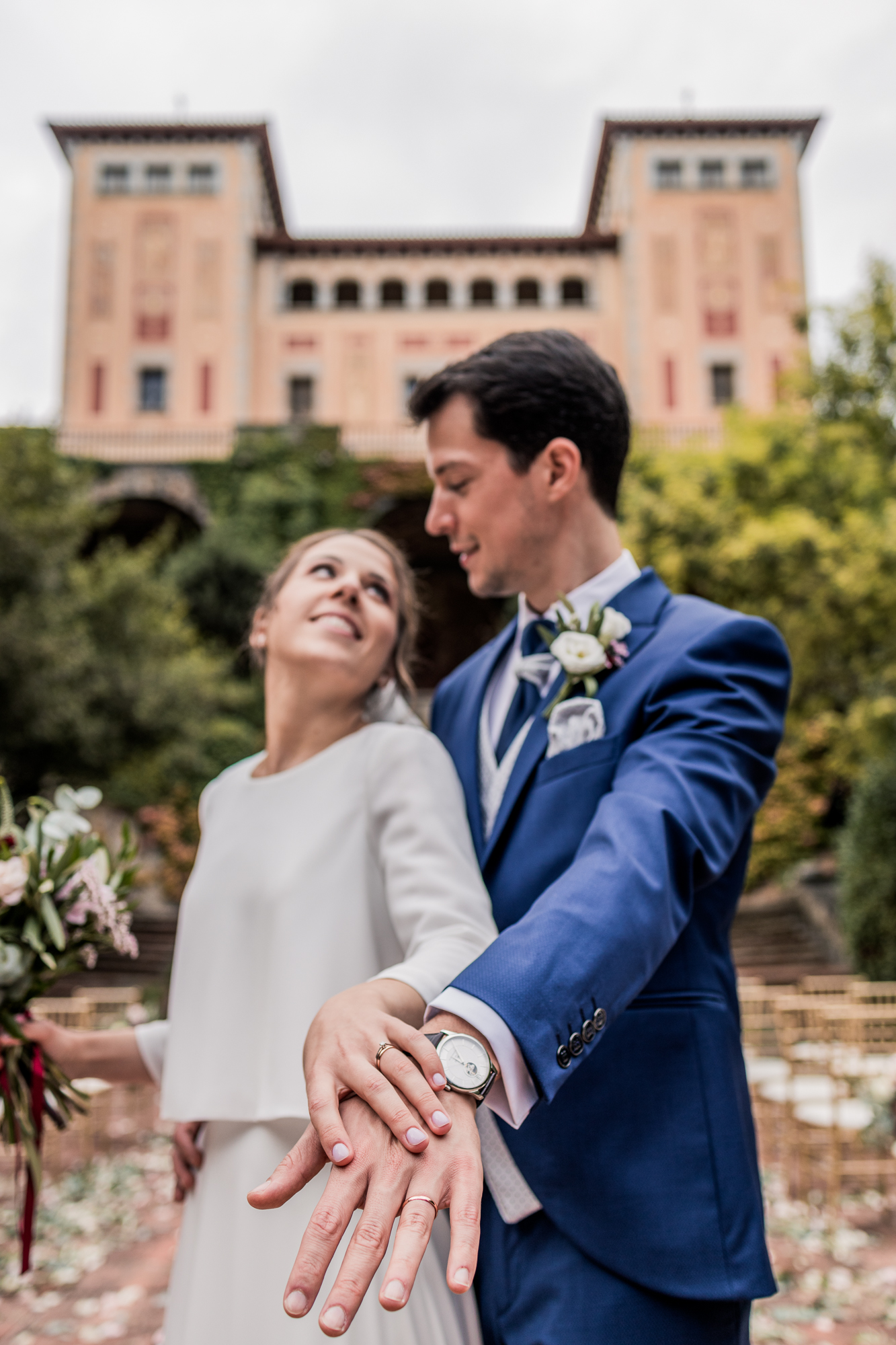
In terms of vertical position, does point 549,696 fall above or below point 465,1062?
above

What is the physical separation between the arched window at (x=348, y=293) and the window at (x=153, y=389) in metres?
5.04

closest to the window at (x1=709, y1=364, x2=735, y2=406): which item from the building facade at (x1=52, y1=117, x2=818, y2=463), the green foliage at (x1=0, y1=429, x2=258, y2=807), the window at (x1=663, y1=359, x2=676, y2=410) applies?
the building facade at (x1=52, y1=117, x2=818, y2=463)

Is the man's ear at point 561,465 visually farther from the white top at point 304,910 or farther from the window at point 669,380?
the window at point 669,380

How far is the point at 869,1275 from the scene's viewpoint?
14.6ft

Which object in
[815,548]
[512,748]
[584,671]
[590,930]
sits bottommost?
[590,930]

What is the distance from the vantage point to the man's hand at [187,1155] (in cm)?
158

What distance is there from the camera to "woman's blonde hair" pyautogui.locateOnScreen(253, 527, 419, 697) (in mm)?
1950

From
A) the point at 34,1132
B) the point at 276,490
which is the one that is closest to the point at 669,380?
the point at 276,490

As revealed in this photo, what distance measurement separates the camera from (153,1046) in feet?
5.90

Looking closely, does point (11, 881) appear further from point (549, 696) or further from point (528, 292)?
point (528, 292)

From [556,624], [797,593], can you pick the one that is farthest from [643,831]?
[797,593]

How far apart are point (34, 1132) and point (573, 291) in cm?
2793

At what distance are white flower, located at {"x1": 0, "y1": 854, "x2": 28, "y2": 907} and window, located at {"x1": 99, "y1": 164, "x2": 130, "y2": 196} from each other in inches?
1121

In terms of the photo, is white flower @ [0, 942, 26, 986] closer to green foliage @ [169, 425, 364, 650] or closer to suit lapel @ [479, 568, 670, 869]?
suit lapel @ [479, 568, 670, 869]
